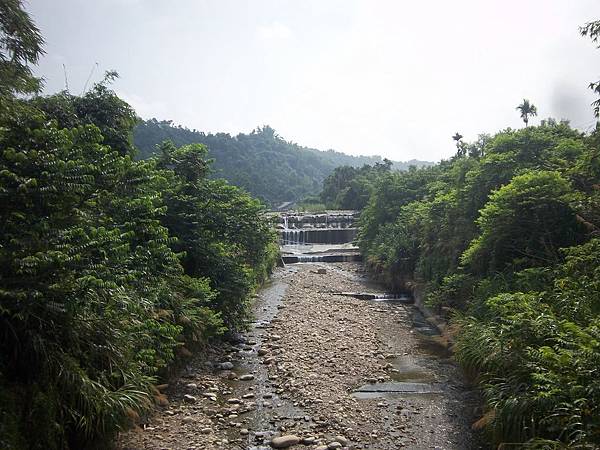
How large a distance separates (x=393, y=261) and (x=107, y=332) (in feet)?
58.7

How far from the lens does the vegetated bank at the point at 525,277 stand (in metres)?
5.96

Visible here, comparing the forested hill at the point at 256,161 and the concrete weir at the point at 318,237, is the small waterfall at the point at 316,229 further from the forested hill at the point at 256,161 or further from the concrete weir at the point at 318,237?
the forested hill at the point at 256,161

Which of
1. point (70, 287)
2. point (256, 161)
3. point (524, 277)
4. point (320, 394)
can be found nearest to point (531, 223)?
point (524, 277)

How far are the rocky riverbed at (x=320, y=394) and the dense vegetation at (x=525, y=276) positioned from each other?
43.8 inches

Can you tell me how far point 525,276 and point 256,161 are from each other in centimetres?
8904

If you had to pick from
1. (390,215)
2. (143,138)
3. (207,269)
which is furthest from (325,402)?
(143,138)

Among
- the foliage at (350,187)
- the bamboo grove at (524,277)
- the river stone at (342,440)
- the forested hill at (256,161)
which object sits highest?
the forested hill at (256,161)

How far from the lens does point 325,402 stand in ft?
31.8

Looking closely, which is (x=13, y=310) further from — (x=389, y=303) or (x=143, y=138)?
(x=143, y=138)

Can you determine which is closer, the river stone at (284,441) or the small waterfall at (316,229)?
the river stone at (284,441)

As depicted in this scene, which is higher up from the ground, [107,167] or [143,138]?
[143,138]

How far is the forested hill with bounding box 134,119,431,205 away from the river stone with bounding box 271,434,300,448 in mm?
62106

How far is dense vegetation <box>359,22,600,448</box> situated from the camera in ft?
19.5

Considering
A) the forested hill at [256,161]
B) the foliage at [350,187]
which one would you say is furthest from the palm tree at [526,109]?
the forested hill at [256,161]
